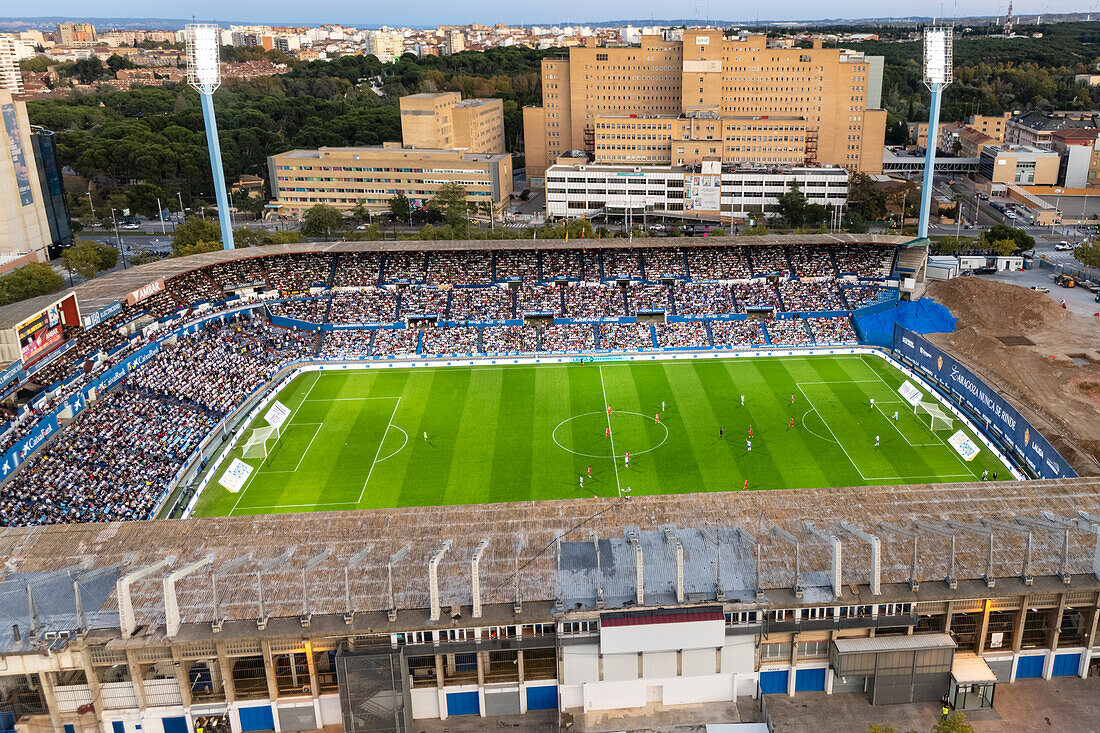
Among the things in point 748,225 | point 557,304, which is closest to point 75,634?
point 557,304

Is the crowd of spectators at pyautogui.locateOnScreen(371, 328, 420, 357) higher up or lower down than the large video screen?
lower down

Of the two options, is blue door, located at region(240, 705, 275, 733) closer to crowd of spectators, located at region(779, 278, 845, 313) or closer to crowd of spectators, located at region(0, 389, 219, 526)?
crowd of spectators, located at region(0, 389, 219, 526)

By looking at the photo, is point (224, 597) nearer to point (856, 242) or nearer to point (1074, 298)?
point (856, 242)

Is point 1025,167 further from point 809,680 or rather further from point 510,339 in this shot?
point 809,680

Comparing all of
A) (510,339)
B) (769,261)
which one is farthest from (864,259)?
(510,339)

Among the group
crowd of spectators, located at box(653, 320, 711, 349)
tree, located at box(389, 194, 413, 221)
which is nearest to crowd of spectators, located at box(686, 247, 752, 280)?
crowd of spectators, located at box(653, 320, 711, 349)

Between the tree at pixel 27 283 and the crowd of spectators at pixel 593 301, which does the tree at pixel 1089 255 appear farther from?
the tree at pixel 27 283
